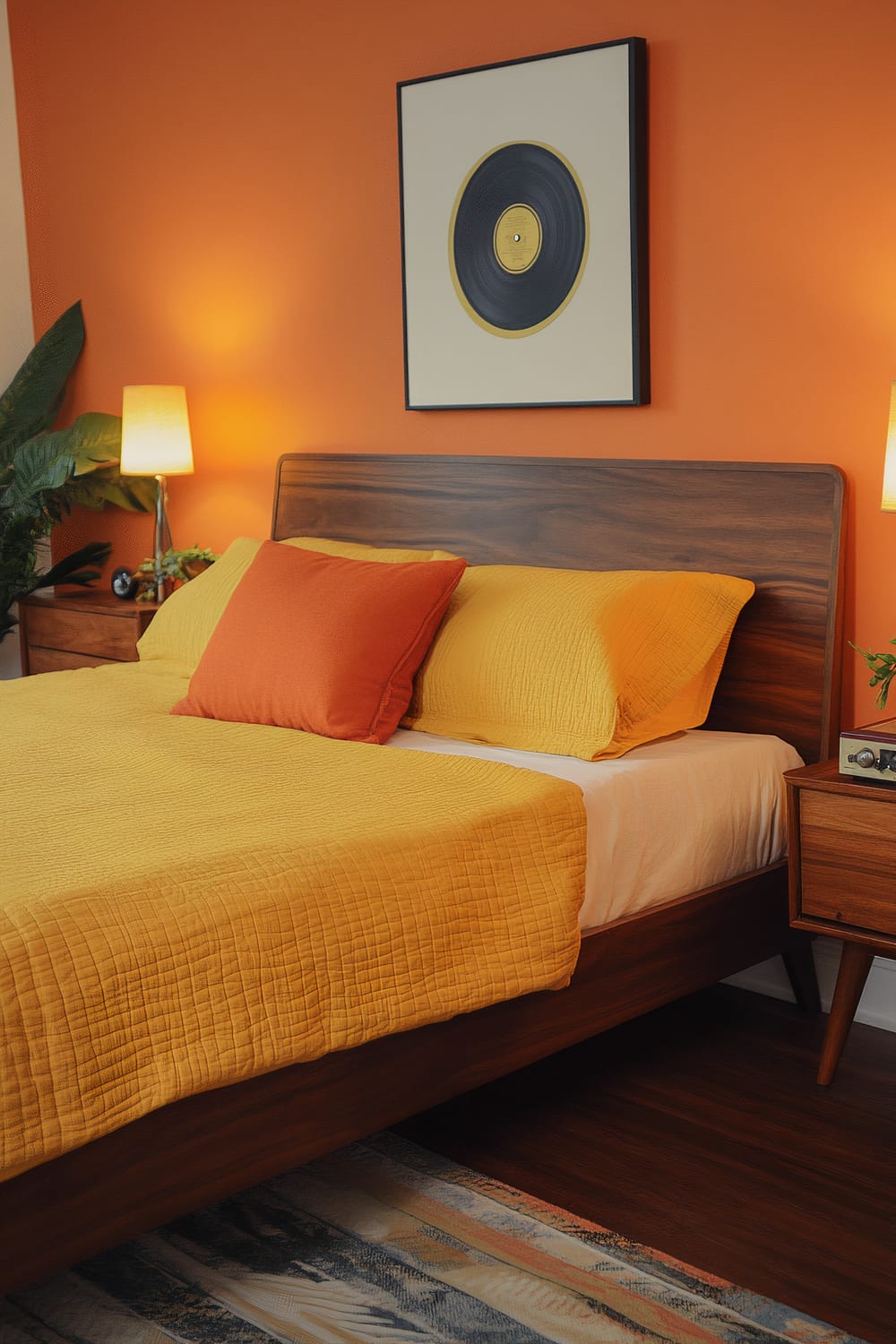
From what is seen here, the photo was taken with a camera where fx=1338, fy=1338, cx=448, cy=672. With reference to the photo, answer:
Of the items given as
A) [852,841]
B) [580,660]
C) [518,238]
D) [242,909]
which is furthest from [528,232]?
[242,909]

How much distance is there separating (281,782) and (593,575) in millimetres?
888

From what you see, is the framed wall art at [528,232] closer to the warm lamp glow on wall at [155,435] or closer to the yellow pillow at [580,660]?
the yellow pillow at [580,660]

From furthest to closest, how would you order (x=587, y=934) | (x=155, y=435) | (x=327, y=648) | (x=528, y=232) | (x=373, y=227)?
(x=155, y=435) < (x=373, y=227) < (x=528, y=232) < (x=327, y=648) < (x=587, y=934)

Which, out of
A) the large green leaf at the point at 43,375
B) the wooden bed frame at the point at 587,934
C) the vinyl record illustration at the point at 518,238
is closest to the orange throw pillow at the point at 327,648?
the wooden bed frame at the point at 587,934

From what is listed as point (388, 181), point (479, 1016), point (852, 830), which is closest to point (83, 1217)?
point (479, 1016)

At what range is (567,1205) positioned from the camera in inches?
82.0

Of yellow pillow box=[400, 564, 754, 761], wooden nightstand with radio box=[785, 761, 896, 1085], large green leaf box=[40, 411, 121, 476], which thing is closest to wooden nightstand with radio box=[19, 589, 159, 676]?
large green leaf box=[40, 411, 121, 476]

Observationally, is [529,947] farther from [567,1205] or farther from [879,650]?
[879,650]

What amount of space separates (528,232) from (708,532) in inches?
34.5

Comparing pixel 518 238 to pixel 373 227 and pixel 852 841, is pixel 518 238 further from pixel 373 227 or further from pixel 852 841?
pixel 852 841

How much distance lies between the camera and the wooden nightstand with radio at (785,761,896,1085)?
2.25 m

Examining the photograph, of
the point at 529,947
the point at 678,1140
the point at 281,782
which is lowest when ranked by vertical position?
the point at 678,1140

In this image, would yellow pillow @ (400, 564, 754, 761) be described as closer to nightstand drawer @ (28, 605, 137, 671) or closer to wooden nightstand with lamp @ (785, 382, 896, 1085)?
→ wooden nightstand with lamp @ (785, 382, 896, 1085)

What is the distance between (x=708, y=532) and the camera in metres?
2.90
